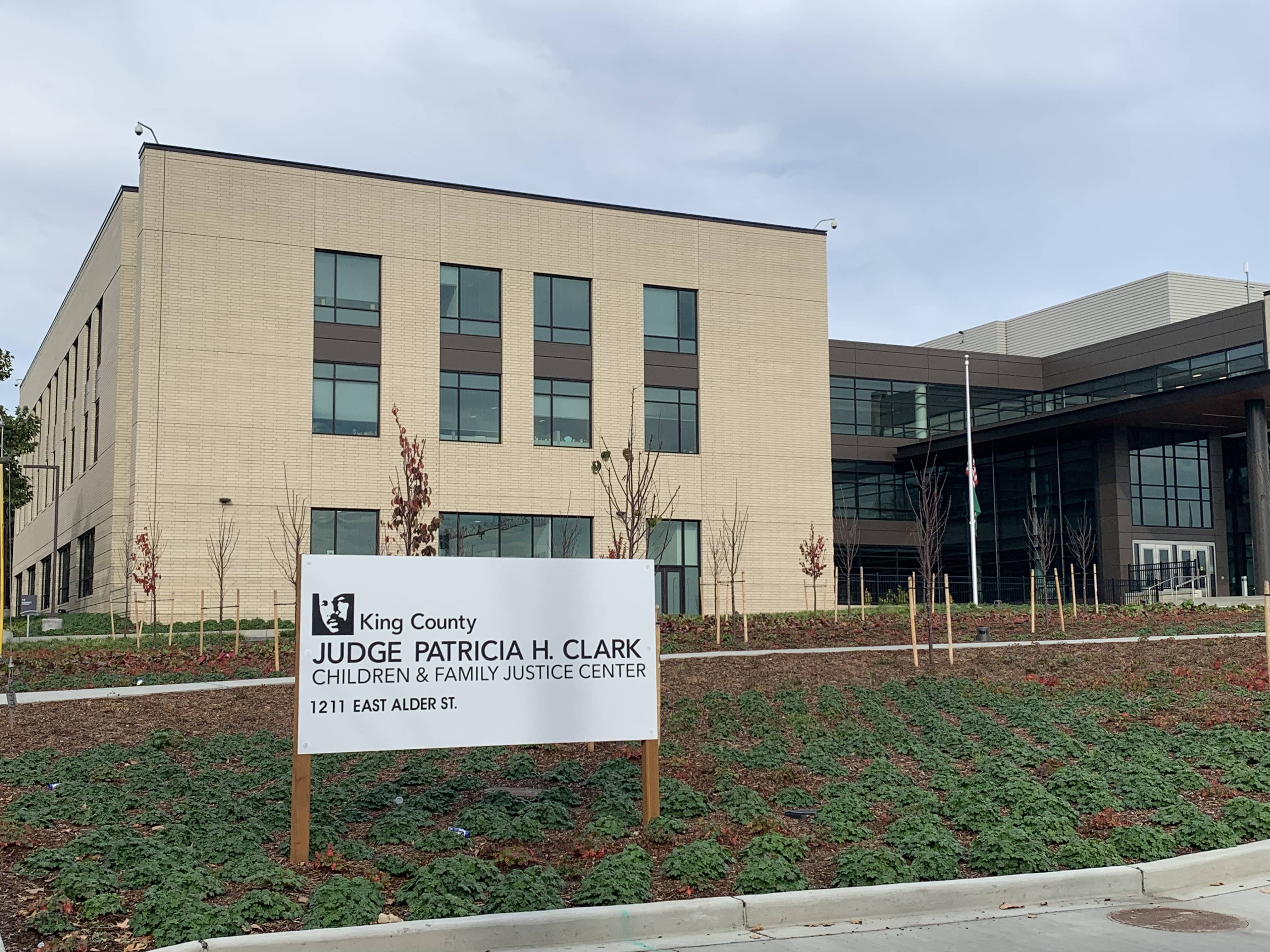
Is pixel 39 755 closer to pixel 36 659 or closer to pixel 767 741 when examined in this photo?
pixel 767 741

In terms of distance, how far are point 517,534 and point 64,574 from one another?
20.3 metres

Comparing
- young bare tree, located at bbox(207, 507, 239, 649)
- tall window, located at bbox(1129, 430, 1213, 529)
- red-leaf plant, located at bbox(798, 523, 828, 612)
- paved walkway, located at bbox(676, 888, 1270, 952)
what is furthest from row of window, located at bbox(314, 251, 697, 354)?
paved walkway, located at bbox(676, 888, 1270, 952)

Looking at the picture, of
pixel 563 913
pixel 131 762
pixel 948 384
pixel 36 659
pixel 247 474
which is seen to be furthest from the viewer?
pixel 948 384

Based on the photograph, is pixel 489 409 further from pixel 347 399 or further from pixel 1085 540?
pixel 1085 540

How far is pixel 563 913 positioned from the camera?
701cm

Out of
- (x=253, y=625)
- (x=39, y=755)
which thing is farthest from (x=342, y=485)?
(x=39, y=755)

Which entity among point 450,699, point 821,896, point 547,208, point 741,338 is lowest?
point 821,896

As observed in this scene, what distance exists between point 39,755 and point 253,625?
20770 millimetres

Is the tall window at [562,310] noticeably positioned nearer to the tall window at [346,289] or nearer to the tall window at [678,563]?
the tall window at [346,289]

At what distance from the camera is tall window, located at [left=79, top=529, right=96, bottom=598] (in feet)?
133

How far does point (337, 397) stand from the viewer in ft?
120

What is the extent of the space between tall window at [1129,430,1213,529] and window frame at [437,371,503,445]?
74.1 feet

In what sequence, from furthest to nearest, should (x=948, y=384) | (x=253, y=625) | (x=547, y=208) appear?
(x=948, y=384)
(x=547, y=208)
(x=253, y=625)

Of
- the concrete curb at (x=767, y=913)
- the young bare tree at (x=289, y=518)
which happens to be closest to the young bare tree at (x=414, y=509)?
the young bare tree at (x=289, y=518)
